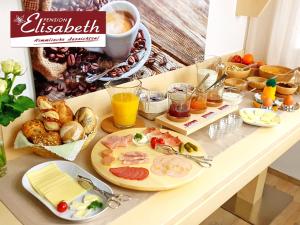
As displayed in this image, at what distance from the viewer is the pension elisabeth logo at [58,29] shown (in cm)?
105

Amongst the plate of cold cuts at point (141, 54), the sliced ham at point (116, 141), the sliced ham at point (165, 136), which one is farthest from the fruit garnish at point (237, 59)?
the sliced ham at point (116, 141)

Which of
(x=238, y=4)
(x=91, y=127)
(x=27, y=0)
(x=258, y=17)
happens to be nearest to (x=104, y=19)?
(x=27, y=0)

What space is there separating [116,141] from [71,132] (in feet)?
0.51

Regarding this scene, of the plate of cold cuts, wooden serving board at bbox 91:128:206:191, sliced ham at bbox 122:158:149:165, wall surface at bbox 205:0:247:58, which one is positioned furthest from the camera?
wall surface at bbox 205:0:247:58

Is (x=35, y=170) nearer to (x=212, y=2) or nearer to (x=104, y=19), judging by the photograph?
(x=104, y=19)

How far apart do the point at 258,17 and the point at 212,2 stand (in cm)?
45

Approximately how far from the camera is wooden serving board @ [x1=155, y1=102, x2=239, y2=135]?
1242 mm

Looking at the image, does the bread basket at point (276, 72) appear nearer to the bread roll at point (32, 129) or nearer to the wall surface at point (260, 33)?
the wall surface at point (260, 33)

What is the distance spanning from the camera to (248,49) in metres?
2.09

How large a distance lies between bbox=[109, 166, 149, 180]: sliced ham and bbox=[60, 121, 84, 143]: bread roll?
0.58 feet

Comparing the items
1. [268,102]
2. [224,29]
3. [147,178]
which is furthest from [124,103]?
[224,29]

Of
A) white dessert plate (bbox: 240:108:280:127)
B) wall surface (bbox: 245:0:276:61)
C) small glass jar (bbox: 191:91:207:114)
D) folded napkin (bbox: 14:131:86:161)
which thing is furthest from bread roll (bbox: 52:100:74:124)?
wall surface (bbox: 245:0:276:61)

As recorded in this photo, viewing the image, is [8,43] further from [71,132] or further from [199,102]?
[199,102]

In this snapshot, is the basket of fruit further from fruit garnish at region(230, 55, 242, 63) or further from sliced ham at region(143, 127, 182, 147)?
fruit garnish at region(230, 55, 242, 63)
